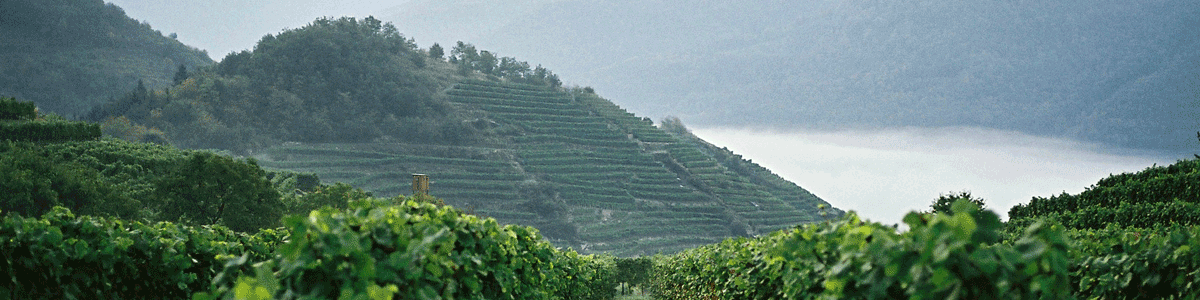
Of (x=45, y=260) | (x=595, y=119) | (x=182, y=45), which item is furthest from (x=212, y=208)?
(x=182, y=45)

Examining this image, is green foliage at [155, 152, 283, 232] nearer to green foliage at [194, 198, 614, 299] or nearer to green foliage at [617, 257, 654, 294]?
green foliage at [617, 257, 654, 294]

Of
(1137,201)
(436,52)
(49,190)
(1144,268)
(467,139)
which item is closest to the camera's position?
(1144,268)

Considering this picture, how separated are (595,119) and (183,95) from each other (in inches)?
1356

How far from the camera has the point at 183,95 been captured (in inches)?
3223

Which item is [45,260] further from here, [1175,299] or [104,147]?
[104,147]

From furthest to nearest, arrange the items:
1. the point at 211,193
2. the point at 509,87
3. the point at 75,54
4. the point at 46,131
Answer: the point at 75,54 < the point at 509,87 < the point at 46,131 < the point at 211,193

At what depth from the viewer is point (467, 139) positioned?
8538 centimetres

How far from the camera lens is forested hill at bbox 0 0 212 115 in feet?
303

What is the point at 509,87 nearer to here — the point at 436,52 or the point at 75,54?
the point at 436,52

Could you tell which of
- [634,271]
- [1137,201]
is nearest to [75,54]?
[634,271]

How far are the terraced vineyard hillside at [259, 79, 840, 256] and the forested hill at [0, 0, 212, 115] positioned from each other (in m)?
29.0

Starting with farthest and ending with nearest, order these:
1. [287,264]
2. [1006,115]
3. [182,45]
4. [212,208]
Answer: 1. [1006,115]
2. [182,45]
3. [212,208]
4. [287,264]

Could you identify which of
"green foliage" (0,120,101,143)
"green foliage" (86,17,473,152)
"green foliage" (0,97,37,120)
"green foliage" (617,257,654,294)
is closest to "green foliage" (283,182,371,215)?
"green foliage" (0,120,101,143)

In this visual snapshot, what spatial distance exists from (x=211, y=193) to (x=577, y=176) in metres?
49.1
